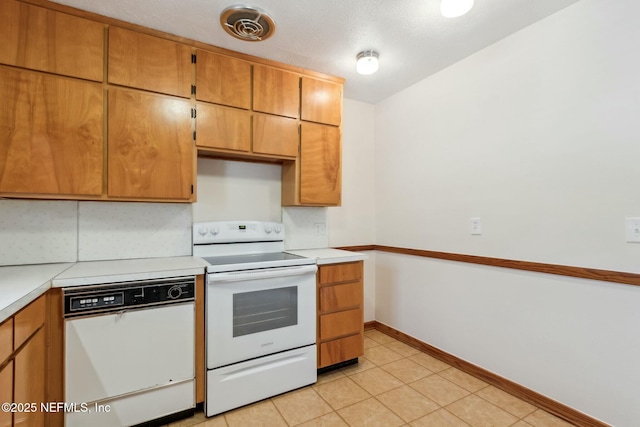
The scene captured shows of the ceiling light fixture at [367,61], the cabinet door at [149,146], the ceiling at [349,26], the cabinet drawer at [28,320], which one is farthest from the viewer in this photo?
the ceiling light fixture at [367,61]

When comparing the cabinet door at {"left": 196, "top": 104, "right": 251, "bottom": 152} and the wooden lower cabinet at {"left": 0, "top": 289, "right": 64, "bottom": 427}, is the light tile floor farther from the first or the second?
the cabinet door at {"left": 196, "top": 104, "right": 251, "bottom": 152}

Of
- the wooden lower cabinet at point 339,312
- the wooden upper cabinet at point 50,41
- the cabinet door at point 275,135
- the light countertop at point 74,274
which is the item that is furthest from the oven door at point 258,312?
the wooden upper cabinet at point 50,41

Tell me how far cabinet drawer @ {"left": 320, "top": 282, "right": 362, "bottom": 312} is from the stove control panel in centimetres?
65

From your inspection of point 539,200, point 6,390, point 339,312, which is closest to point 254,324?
point 339,312

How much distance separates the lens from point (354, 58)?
2.27 meters

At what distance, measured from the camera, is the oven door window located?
186 cm

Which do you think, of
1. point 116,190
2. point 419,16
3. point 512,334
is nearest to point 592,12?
point 419,16

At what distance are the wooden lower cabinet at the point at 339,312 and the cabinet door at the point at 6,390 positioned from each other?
1559 mm

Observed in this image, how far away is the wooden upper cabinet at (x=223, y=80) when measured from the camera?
2.03 metres

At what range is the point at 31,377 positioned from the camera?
1239mm

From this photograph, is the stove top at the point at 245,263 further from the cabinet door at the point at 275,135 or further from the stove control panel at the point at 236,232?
the cabinet door at the point at 275,135

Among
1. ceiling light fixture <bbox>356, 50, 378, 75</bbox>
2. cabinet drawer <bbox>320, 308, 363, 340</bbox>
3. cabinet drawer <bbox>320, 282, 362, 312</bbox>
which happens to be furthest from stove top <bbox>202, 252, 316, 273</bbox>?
ceiling light fixture <bbox>356, 50, 378, 75</bbox>

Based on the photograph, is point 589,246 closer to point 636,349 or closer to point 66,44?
point 636,349

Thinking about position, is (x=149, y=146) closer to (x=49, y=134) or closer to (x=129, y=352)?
(x=49, y=134)
